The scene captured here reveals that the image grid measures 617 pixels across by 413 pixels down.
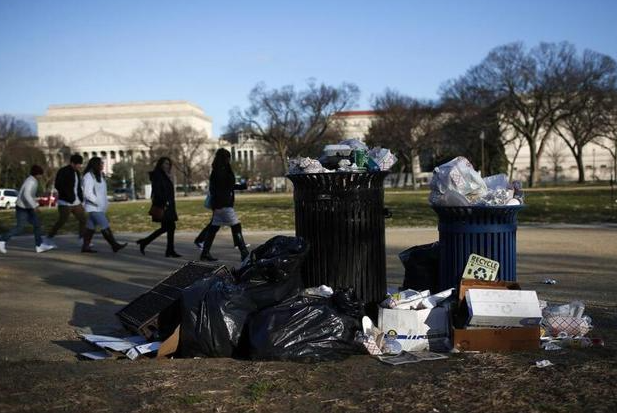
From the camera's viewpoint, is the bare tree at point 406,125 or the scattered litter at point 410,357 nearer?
the scattered litter at point 410,357

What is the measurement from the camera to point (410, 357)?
4.23 m

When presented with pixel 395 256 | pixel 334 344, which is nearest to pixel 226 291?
pixel 334 344

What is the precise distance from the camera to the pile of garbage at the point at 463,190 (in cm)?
508

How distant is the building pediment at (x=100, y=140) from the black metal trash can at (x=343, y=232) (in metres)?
100

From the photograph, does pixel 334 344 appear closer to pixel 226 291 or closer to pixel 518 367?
pixel 226 291

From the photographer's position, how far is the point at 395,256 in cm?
991

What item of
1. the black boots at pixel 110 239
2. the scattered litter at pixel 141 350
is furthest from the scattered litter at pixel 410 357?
the black boots at pixel 110 239

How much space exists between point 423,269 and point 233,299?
6.26ft

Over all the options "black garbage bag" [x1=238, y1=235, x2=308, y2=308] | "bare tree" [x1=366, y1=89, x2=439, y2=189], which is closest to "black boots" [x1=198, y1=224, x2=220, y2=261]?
"black garbage bag" [x1=238, y1=235, x2=308, y2=308]

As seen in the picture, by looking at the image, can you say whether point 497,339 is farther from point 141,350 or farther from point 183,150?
point 183,150

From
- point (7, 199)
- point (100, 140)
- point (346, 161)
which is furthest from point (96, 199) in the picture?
point (100, 140)

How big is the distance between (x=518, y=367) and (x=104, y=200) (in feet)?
29.1

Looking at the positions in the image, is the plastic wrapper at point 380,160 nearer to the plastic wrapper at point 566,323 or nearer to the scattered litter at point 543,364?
the plastic wrapper at point 566,323

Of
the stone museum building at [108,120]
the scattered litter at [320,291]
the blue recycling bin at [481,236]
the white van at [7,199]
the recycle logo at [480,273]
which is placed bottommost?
the white van at [7,199]
